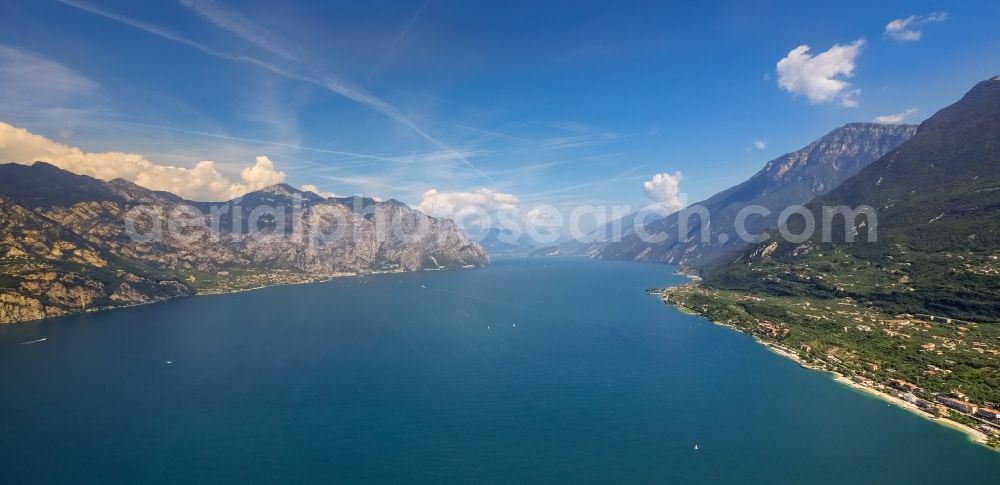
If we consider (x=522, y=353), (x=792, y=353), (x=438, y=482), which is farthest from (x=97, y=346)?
(x=792, y=353)

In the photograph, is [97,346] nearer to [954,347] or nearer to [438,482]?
[438,482]

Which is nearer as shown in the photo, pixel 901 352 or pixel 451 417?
pixel 451 417

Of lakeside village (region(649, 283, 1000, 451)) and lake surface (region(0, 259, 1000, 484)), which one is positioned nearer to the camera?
lake surface (region(0, 259, 1000, 484))

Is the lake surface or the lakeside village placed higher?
the lakeside village

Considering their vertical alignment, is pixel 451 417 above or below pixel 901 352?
below
